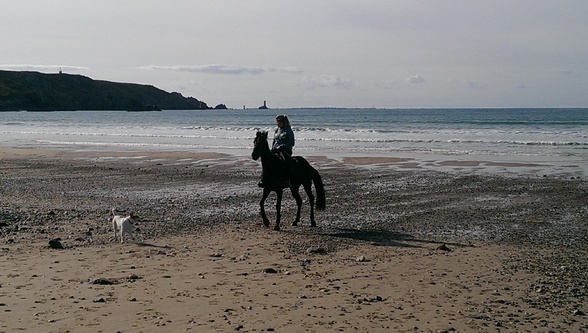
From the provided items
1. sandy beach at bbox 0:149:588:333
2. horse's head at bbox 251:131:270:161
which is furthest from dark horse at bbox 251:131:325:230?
sandy beach at bbox 0:149:588:333

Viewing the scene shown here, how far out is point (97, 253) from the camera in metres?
8.22

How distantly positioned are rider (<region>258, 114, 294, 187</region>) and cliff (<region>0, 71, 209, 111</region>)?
140984 mm

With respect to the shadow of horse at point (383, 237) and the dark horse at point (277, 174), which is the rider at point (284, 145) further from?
the shadow of horse at point (383, 237)

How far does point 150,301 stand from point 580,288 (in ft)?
14.1

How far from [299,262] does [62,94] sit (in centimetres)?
16392

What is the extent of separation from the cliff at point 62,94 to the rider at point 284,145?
14098cm

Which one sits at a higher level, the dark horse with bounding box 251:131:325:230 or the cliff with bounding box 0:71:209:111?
the cliff with bounding box 0:71:209:111

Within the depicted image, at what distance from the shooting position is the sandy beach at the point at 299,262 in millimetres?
5715

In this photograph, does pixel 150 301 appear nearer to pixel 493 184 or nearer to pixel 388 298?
pixel 388 298

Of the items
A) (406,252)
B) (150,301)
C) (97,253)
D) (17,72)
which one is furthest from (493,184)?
(17,72)

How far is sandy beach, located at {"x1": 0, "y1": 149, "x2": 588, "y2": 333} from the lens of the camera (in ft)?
18.7

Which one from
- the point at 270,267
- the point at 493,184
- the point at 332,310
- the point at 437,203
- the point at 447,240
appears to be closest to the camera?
the point at 332,310

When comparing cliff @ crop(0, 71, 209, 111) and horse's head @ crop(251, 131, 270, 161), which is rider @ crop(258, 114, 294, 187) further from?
cliff @ crop(0, 71, 209, 111)

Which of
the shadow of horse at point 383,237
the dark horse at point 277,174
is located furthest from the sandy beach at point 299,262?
the dark horse at point 277,174
